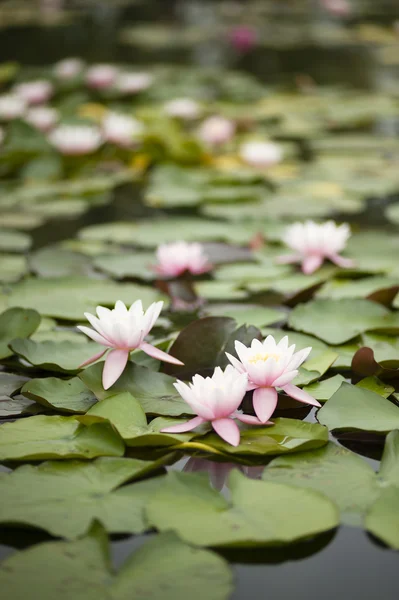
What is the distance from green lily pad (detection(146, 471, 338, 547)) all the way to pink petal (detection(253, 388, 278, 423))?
0.14 metres

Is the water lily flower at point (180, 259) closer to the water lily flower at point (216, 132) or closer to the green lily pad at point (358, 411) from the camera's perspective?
the green lily pad at point (358, 411)

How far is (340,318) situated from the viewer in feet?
4.90

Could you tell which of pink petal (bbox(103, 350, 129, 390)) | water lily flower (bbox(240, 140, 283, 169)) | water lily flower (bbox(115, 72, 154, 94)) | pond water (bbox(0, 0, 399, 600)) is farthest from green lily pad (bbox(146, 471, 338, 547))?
water lily flower (bbox(115, 72, 154, 94))

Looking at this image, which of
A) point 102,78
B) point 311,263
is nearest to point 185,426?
point 311,263

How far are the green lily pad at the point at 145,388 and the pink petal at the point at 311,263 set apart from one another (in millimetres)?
659

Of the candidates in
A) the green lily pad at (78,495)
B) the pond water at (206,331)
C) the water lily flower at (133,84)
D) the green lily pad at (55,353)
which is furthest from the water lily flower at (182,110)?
the green lily pad at (78,495)

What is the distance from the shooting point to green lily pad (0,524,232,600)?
0.79 metres

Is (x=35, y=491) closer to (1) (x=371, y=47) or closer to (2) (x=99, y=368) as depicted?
(2) (x=99, y=368)

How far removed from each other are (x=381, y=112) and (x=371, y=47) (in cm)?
224

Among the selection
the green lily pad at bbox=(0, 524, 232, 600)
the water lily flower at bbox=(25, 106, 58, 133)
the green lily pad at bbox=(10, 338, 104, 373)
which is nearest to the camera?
the green lily pad at bbox=(0, 524, 232, 600)

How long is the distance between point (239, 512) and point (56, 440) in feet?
1.04

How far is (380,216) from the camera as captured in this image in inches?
91.6

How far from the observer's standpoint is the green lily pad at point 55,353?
1.30 metres

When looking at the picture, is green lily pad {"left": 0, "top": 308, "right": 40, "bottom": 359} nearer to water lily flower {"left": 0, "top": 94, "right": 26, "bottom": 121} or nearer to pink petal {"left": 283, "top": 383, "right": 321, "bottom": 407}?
pink petal {"left": 283, "top": 383, "right": 321, "bottom": 407}
